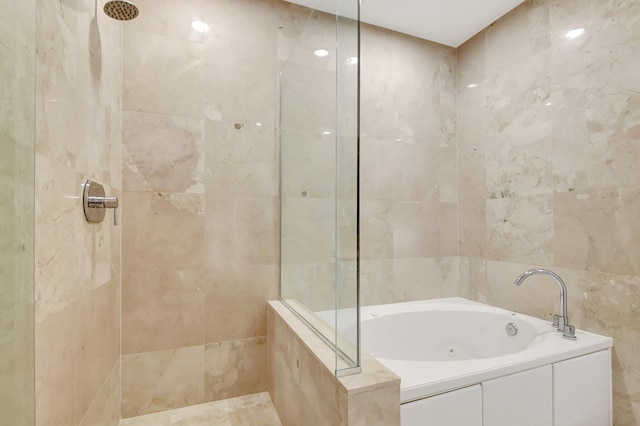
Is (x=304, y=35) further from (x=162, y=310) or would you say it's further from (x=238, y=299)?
(x=162, y=310)

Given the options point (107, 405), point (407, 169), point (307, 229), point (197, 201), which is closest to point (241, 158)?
point (197, 201)

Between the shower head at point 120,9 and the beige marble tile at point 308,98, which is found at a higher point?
the shower head at point 120,9

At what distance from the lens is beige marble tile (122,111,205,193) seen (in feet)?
5.35

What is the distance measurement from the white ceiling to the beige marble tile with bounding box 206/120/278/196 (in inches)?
32.4

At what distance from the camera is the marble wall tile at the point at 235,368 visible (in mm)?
1757

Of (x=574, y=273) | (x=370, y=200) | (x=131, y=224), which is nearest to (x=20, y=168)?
(x=131, y=224)

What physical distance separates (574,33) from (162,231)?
246 cm

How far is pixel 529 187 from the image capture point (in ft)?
6.26

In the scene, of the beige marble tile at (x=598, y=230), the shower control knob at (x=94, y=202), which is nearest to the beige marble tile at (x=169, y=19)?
the shower control knob at (x=94, y=202)

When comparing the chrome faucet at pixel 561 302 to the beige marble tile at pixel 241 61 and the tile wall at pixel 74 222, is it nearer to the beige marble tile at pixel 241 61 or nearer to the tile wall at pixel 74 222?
the beige marble tile at pixel 241 61

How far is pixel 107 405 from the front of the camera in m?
1.37

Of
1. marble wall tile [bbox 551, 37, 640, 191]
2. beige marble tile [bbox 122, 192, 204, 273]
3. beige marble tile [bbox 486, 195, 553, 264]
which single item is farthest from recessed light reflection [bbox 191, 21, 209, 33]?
beige marble tile [bbox 486, 195, 553, 264]

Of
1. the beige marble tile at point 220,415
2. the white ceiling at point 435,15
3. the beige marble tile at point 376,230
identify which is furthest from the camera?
the beige marble tile at point 376,230

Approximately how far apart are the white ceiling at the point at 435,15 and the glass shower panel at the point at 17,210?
158 cm
